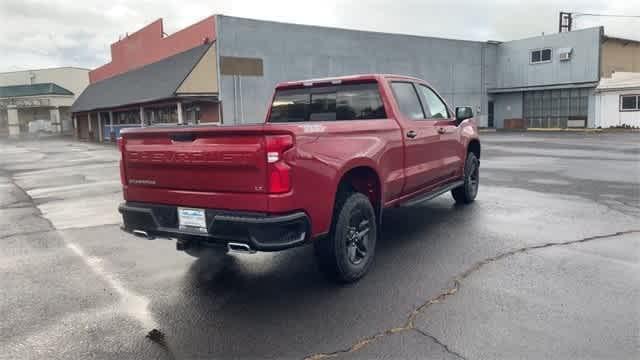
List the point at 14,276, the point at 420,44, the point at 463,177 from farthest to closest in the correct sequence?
the point at 420,44, the point at 463,177, the point at 14,276

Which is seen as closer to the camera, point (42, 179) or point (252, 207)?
point (252, 207)

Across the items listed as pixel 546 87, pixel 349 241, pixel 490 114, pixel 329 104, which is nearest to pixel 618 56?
pixel 546 87

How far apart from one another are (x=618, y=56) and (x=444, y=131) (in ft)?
121

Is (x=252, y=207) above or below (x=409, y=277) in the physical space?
above

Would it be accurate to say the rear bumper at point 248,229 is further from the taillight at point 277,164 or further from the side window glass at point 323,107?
the side window glass at point 323,107

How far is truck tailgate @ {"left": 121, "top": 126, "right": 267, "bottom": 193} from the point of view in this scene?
3.79m

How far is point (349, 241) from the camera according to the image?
4613mm

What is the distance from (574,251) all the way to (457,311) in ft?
7.32

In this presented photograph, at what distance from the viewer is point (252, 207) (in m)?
3.84

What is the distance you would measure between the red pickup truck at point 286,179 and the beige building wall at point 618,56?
36.0m

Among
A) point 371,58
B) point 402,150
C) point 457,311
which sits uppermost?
point 371,58

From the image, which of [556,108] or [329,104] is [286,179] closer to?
[329,104]

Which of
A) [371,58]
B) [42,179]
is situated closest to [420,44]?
[371,58]

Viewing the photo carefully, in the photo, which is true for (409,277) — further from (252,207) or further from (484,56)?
(484,56)
